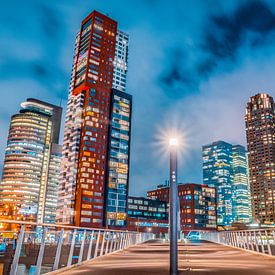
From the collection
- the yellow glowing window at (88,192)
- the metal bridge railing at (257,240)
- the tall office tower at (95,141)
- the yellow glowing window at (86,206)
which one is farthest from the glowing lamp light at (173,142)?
the yellow glowing window at (88,192)

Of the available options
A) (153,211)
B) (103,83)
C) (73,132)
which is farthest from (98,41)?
(153,211)

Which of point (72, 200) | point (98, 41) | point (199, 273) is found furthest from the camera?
point (98, 41)

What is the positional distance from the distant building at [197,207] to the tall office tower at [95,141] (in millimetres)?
36256

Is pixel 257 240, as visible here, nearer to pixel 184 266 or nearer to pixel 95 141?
pixel 184 266

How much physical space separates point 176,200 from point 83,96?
14880 cm

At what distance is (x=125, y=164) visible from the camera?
154 meters

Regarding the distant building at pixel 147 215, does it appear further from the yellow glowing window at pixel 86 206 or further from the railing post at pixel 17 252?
the railing post at pixel 17 252

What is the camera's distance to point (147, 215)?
544 ft

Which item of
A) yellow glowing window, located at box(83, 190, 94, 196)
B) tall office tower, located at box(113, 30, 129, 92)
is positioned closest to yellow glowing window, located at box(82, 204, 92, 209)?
yellow glowing window, located at box(83, 190, 94, 196)

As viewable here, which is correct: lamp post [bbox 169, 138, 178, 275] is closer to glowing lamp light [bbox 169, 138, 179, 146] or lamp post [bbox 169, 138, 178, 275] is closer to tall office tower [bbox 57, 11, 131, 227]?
glowing lamp light [bbox 169, 138, 179, 146]

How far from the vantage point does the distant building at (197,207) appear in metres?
169

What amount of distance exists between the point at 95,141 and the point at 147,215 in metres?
46.0

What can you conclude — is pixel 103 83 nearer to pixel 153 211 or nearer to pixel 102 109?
pixel 102 109

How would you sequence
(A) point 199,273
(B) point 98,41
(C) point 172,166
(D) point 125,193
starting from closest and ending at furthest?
(A) point 199,273 < (C) point 172,166 < (D) point 125,193 < (B) point 98,41
